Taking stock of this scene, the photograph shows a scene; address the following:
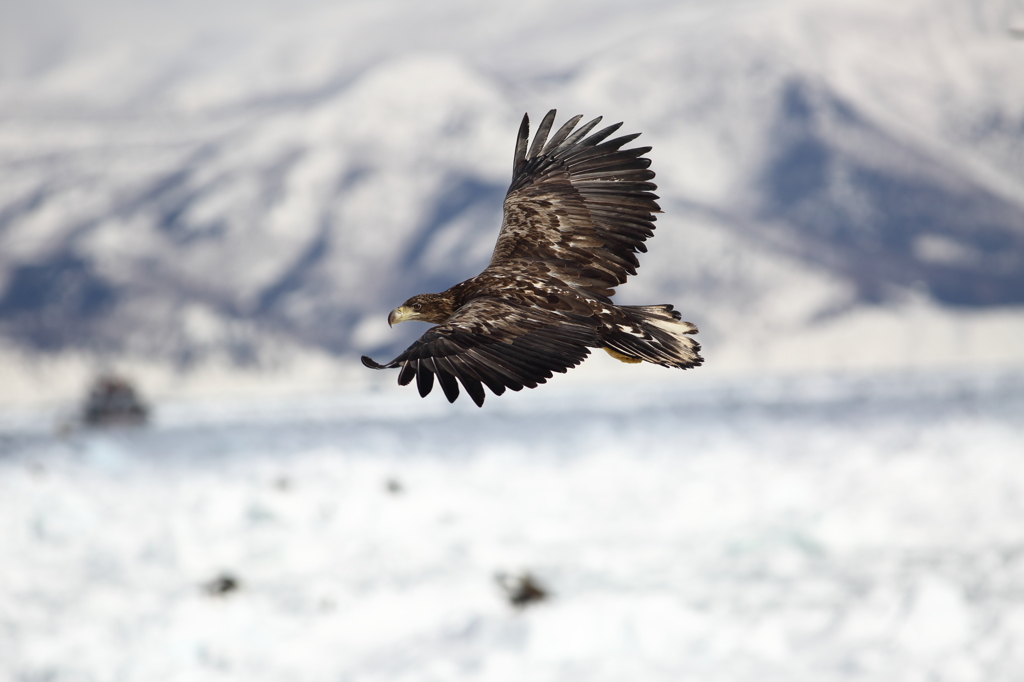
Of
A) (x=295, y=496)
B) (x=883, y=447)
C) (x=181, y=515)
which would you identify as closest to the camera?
(x=181, y=515)

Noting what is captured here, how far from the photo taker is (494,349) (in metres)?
6.14

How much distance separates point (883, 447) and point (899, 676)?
77.8 feet

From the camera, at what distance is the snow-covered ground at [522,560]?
859 inches

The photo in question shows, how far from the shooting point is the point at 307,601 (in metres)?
24.5

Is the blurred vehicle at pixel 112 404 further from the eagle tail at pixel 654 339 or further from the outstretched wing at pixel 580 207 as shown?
the eagle tail at pixel 654 339

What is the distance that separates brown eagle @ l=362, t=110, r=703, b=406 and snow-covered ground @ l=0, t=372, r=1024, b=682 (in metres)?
15.3

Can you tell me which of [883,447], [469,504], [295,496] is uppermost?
[883,447]

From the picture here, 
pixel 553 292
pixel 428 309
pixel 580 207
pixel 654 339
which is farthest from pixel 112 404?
pixel 654 339

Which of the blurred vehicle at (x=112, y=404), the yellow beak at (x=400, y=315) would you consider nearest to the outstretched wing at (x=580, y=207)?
the yellow beak at (x=400, y=315)

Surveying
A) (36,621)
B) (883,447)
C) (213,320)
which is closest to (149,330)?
(213,320)

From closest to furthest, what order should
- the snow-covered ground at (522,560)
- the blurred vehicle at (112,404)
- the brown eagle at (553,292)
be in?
the brown eagle at (553,292), the snow-covered ground at (522,560), the blurred vehicle at (112,404)

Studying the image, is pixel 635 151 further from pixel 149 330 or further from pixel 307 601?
pixel 149 330

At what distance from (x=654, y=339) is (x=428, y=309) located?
146cm

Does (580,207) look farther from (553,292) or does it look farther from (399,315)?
(399,315)
